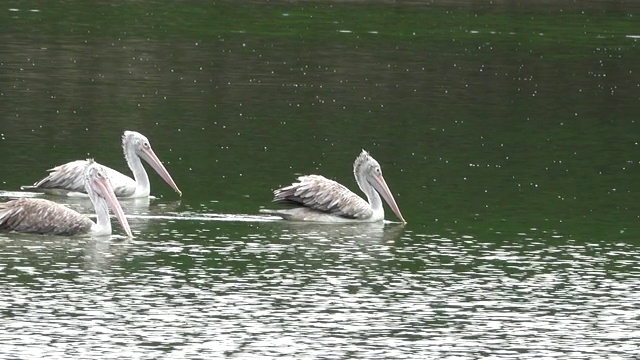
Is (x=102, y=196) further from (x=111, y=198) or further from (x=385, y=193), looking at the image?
(x=385, y=193)

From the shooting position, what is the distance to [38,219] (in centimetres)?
1581

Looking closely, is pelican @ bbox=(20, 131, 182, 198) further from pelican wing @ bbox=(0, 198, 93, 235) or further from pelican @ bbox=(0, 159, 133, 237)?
pelican wing @ bbox=(0, 198, 93, 235)

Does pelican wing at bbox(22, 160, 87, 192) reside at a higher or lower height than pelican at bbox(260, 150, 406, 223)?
higher

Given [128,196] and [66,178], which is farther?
[128,196]

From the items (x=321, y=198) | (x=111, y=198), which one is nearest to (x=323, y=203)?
(x=321, y=198)

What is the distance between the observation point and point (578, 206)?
18766 millimetres

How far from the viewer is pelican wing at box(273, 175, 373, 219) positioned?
57.0 feet

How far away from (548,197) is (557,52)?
2041cm

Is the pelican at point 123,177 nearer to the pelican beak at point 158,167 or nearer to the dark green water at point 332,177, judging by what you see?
the pelican beak at point 158,167

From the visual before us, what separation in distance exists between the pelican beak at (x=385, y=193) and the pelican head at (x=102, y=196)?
111 inches

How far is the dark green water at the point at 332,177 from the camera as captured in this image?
12.5 meters

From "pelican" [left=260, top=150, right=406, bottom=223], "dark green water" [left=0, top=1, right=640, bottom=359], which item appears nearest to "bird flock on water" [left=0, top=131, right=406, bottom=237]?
"pelican" [left=260, top=150, right=406, bottom=223]

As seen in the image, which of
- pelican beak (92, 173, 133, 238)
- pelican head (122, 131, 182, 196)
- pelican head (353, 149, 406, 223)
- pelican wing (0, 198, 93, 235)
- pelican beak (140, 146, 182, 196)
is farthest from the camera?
pelican head (122, 131, 182, 196)

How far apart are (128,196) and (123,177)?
218 mm
